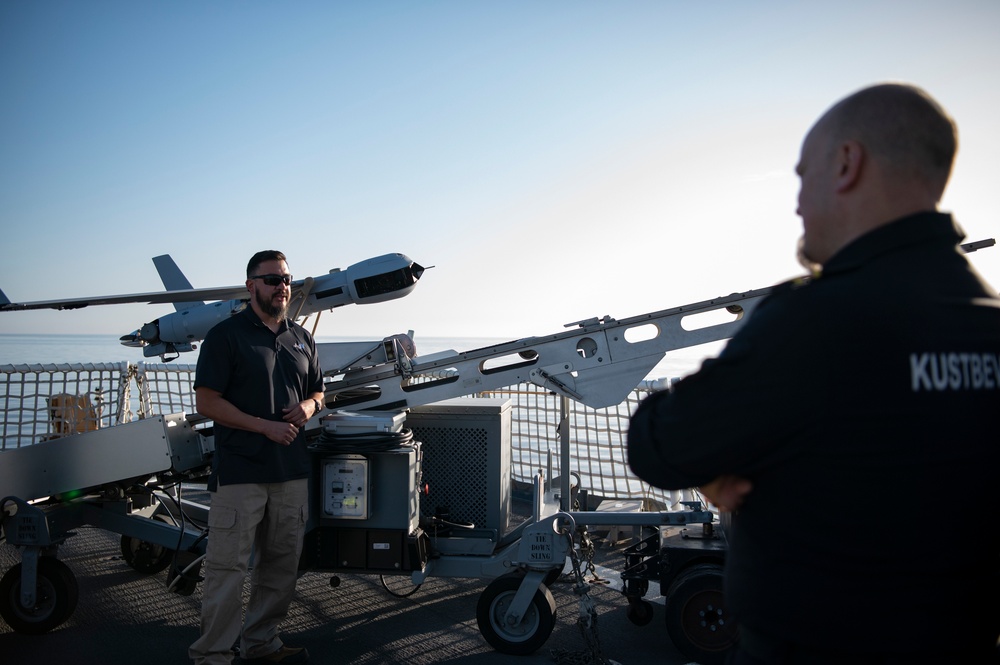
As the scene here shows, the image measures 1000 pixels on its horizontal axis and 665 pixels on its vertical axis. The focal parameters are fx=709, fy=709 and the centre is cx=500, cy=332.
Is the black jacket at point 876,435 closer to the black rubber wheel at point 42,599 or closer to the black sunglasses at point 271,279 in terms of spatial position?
the black sunglasses at point 271,279

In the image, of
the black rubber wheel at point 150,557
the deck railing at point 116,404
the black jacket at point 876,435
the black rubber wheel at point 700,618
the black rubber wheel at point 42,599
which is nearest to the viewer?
the black jacket at point 876,435

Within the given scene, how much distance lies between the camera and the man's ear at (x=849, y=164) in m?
A: 1.22

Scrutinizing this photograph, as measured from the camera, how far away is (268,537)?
12.6ft

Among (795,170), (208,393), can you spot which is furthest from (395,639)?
(795,170)

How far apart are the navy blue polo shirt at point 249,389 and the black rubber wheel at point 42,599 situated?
1502mm

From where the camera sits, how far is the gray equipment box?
476 centimetres

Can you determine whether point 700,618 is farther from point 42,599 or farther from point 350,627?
point 42,599

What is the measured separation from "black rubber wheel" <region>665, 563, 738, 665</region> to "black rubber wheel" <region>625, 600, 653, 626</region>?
39cm

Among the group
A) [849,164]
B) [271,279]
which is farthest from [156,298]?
[849,164]

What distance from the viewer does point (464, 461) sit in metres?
4.80

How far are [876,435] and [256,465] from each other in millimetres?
3192

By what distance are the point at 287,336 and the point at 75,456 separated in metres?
1.82

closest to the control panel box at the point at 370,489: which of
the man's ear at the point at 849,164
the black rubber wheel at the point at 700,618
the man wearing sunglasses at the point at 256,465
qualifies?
the man wearing sunglasses at the point at 256,465

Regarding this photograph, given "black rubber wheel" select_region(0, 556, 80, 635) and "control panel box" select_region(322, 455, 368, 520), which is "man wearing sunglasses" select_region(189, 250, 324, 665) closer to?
"control panel box" select_region(322, 455, 368, 520)
